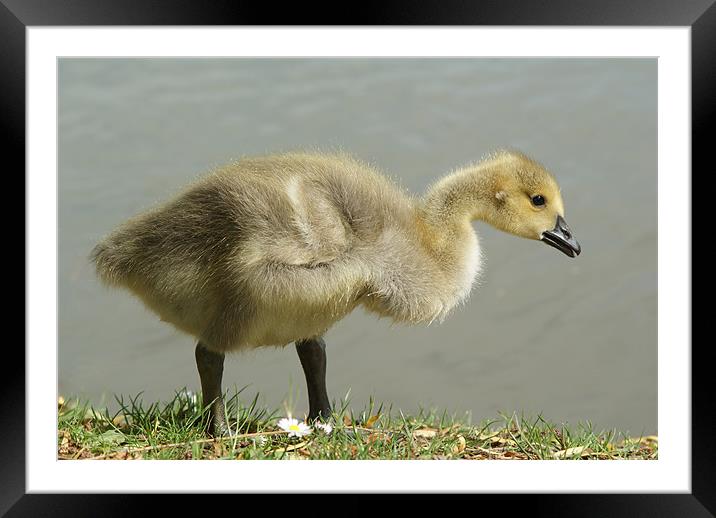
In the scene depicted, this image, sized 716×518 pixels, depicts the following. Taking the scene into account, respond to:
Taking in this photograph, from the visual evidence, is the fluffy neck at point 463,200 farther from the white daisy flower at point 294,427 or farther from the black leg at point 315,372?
the white daisy flower at point 294,427

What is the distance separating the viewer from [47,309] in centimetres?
248

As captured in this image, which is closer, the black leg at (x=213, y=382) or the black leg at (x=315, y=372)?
the black leg at (x=213, y=382)

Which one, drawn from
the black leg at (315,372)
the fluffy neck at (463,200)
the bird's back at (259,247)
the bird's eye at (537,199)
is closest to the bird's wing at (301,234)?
the bird's back at (259,247)

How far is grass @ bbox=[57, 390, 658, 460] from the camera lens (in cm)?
285

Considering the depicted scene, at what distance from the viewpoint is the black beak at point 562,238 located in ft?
9.88

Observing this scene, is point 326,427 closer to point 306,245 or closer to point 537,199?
point 306,245

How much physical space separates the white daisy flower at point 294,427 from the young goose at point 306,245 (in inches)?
7.8

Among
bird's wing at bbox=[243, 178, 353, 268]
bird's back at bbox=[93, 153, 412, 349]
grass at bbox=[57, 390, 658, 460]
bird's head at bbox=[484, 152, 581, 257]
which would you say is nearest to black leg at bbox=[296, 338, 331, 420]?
grass at bbox=[57, 390, 658, 460]

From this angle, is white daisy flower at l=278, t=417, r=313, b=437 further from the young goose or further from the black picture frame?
the black picture frame

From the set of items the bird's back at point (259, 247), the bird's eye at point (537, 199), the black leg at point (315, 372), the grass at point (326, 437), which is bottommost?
the grass at point (326, 437)
